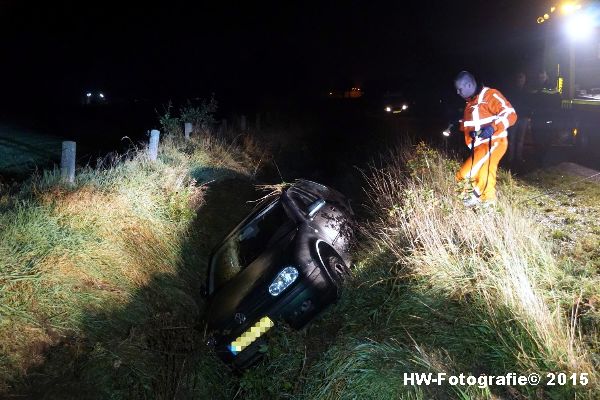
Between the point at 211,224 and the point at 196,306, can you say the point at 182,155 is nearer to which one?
the point at 211,224

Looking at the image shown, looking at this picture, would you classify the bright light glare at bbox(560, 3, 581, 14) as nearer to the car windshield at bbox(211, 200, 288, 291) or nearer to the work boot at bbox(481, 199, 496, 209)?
the work boot at bbox(481, 199, 496, 209)

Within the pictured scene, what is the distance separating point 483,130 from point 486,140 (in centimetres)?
15

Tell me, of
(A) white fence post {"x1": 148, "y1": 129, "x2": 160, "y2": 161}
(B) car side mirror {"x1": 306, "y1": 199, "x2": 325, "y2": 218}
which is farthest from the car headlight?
(A) white fence post {"x1": 148, "y1": 129, "x2": 160, "y2": 161}

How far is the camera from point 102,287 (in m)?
4.70

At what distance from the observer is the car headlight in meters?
4.15

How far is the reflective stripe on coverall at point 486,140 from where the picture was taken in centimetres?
513

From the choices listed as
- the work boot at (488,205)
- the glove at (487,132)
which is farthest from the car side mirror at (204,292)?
the glove at (487,132)

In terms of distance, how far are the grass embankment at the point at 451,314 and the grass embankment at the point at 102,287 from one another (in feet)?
3.29

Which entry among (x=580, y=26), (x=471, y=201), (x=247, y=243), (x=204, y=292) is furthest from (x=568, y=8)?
(x=204, y=292)

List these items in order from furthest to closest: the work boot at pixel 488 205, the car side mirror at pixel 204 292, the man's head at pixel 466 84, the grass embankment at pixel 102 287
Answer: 1. the man's head at pixel 466 84
2. the car side mirror at pixel 204 292
3. the work boot at pixel 488 205
4. the grass embankment at pixel 102 287

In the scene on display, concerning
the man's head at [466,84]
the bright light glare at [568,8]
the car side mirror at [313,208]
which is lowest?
the car side mirror at [313,208]

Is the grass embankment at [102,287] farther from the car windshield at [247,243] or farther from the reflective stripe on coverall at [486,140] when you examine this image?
the reflective stripe on coverall at [486,140]

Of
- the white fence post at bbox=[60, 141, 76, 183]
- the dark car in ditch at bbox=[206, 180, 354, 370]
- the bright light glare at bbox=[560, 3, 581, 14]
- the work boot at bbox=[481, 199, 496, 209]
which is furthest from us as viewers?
the bright light glare at bbox=[560, 3, 581, 14]

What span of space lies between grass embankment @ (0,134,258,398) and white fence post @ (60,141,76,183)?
140 millimetres
